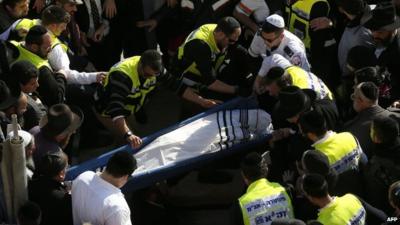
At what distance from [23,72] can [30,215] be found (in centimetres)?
167

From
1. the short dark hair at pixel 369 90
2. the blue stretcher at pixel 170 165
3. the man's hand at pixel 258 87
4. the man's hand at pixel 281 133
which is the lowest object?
the blue stretcher at pixel 170 165

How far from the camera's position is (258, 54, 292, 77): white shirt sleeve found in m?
7.17

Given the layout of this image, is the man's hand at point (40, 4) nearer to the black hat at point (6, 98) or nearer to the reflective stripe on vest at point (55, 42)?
the reflective stripe on vest at point (55, 42)

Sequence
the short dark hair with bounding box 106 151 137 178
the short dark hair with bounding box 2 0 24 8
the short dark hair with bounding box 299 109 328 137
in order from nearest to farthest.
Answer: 1. the short dark hair with bounding box 106 151 137 178
2. the short dark hair with bounding box 299 109 328 137
3. the short dark hair with bounding box 2 0 24 8

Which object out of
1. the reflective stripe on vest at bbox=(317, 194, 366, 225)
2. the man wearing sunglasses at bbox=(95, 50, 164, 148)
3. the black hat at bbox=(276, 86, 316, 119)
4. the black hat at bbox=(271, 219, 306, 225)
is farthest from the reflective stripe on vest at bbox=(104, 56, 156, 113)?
the black hat at bbox=(271, 219, 306, 225)

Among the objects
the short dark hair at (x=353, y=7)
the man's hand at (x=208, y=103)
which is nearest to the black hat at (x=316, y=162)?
the man's hand at (x=208, y=103)

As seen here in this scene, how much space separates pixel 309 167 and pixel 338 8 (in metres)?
2.97

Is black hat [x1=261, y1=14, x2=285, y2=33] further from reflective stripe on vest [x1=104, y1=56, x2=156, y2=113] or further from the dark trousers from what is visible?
the dark trousers

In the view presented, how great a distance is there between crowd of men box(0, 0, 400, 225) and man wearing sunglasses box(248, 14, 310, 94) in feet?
0.04

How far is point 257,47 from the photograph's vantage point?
788 centimetres

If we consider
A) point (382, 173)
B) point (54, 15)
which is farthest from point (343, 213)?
point (54, 15)

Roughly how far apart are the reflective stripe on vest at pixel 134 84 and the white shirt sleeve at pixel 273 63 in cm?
89

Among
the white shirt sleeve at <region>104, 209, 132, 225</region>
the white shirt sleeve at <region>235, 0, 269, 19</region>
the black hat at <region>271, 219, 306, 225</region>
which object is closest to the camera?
the black hat at <region>271, 219, 306, 225</region>

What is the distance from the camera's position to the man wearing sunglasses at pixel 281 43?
24.3ft
